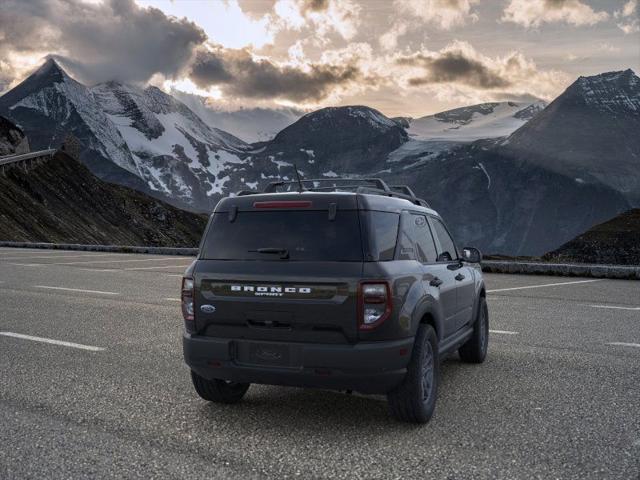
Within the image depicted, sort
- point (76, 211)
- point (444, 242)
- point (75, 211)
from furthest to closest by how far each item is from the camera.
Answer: point (76, 211) < point (75, 211) < point (444, 242)

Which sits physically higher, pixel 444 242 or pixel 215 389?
pixel 444 242

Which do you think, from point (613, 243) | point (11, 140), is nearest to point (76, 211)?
point (11, 140)

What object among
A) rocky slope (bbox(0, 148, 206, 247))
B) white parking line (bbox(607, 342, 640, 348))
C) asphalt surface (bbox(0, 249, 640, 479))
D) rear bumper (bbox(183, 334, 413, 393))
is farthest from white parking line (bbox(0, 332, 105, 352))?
rocky slope (bbox(0, 148, 206, 247))

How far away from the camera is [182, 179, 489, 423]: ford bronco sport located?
15.2 feet

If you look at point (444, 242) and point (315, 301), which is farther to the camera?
point (444, 242)

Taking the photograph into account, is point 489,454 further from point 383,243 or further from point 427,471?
point 383,243

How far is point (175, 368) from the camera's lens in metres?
6.66

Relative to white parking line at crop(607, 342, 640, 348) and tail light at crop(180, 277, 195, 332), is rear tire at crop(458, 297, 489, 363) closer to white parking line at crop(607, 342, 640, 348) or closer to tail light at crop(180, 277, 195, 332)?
white parking line at crop(607, 342, 640, 348)

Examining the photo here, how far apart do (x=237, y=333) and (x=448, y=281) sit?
2130mm

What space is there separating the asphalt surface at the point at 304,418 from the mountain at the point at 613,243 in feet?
211

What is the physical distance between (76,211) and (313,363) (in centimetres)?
8668

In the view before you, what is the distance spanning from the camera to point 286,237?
4973mm

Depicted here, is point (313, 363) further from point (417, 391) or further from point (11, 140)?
point (11, 140)

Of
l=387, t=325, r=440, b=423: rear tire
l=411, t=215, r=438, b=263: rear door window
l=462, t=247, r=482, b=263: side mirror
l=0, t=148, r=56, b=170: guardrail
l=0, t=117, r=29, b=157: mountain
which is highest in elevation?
l=411, t=215, r=438, b=263: rear door window
